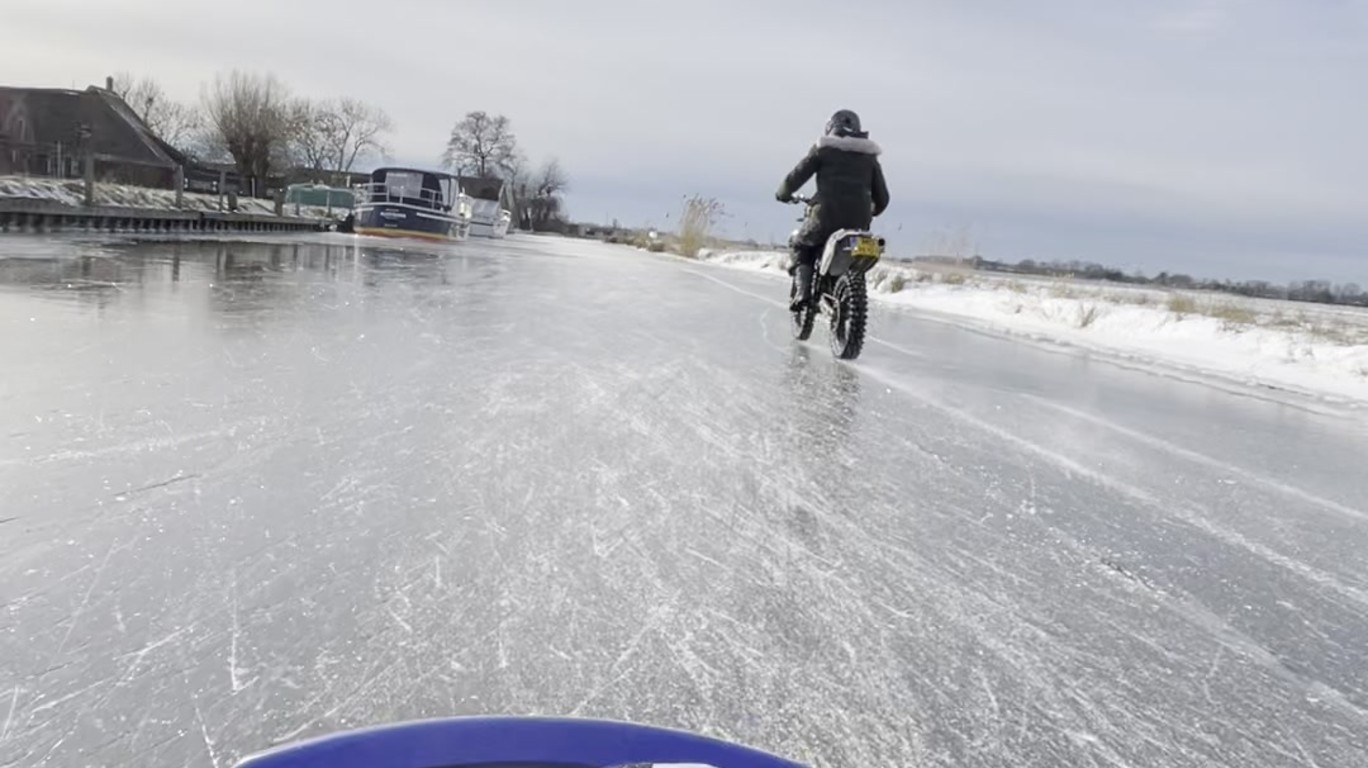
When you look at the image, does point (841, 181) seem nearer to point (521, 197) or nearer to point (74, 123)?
point (74, 123)

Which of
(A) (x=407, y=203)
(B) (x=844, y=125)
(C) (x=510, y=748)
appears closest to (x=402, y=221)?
(A) (x=407, y=203)

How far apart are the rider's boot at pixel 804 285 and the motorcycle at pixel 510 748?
707 centimetres

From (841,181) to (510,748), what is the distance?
22.7ft

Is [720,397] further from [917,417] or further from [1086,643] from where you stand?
[1086,643]

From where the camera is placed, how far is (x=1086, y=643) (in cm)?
235

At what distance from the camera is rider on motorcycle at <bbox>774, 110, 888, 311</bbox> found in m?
7.39

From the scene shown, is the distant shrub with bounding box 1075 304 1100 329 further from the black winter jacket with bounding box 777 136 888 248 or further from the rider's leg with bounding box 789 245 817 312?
the black winter jacket with bounding box 777 136 888 248

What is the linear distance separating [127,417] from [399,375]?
4.89 ft

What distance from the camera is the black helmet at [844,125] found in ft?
24.5

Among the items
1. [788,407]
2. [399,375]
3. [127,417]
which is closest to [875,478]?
[788,407]

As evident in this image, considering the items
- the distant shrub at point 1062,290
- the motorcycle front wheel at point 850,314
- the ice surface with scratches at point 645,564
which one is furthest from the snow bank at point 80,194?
the distant shrub at point 1062,290

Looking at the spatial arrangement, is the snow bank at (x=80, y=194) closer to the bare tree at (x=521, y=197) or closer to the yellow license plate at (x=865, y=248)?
the yellow license plate at (x=865, y=248)

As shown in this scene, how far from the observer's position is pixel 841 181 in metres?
7.50

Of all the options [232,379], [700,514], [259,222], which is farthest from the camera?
[259,222]
